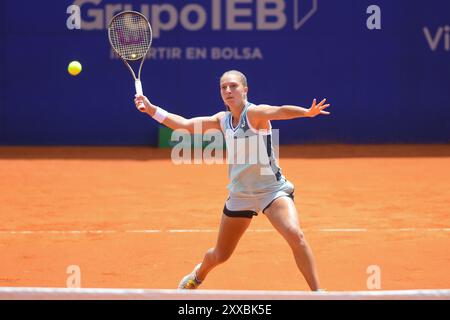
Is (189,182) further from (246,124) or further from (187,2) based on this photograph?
(246,124)

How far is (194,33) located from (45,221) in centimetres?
796

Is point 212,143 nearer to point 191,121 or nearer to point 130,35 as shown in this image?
point 130,35

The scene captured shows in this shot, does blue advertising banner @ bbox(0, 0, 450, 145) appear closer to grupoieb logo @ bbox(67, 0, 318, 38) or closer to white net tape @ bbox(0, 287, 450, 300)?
grupoieb logo @ bbox(67, 0, 318, 38)

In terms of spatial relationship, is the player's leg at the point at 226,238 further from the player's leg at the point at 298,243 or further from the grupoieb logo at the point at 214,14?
the grupoieb logo at the point at 214,14

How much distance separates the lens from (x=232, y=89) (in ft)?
19.2

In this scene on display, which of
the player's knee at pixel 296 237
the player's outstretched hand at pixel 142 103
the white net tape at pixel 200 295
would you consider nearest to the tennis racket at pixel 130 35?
the player's outstretched hand at pixel 142 103

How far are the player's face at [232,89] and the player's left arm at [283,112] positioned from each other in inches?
5.1

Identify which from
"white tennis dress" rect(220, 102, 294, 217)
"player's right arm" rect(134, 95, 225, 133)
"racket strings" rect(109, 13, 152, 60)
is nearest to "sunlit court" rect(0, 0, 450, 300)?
"racket strings" rect(109, 13, 152, 60)

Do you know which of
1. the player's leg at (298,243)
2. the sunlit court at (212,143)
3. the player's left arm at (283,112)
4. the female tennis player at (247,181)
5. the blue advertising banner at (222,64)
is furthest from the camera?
the blue advertising banner at (222,64)

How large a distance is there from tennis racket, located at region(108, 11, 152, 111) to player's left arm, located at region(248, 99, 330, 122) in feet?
6.12

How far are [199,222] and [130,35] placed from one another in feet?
8.67

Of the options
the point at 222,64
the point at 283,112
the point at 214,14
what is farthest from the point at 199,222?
the point at 214,14

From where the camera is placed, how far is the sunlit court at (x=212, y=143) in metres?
7.46
